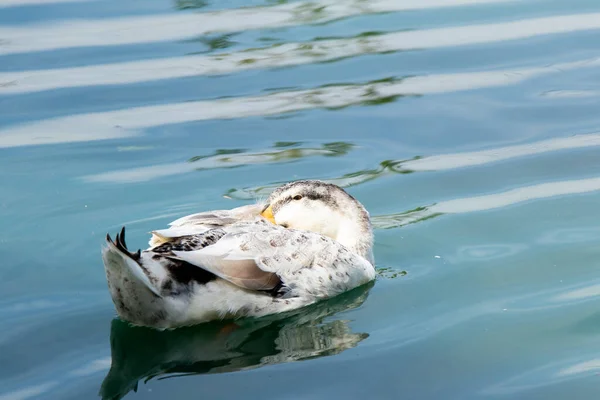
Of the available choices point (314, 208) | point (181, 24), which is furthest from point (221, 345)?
point (181, 24)

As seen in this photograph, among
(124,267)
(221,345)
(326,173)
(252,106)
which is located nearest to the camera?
(124,267)

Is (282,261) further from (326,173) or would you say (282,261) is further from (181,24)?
(181,24)

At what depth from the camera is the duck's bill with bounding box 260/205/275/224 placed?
781cm

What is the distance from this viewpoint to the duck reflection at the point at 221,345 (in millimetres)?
6242

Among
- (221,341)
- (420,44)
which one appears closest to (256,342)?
(221,341)

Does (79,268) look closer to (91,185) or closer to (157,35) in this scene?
(91,185)

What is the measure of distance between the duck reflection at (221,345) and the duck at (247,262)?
0.25 ft

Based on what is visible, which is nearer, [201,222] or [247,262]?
[247,262]

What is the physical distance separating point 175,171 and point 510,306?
3.49 metres

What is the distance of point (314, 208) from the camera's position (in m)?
7.89

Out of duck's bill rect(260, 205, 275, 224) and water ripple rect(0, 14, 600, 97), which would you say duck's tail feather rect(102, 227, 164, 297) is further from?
water ripple rect(0, 14, 600, 97)

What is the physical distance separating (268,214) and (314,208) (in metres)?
0.32

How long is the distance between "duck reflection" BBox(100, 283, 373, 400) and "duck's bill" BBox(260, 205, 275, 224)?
96cm

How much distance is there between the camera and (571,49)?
12.5 meters
